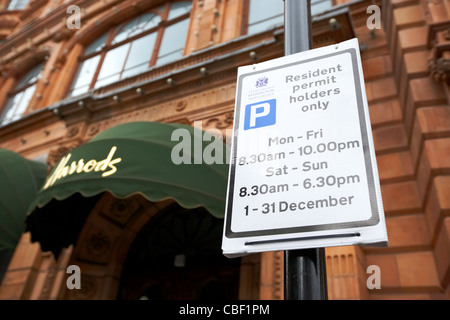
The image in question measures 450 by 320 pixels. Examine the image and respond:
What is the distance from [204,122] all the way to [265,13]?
3.94 metres

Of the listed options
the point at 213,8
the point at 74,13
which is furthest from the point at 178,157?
the point at 74,13

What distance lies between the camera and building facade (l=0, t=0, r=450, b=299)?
478 cm

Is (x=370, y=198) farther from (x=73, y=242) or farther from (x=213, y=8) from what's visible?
(x=213, y=8)

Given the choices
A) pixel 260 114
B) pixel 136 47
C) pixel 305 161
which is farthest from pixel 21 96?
pixel 305 161

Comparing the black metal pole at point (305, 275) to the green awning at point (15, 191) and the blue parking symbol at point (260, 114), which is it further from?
the green awning at point (15, 191)

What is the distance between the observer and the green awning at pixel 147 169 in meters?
4.54

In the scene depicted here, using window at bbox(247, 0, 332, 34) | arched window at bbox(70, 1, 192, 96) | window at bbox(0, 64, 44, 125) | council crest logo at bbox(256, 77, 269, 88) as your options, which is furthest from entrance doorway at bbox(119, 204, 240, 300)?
window at bbox(0, 64, 44, 125)

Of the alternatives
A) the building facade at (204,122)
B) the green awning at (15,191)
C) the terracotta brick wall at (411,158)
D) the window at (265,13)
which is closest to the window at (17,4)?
the building facade at (204,122)

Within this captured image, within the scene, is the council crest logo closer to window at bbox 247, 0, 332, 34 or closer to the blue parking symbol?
the blue parking symbol

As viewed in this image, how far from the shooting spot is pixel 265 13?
913 cm

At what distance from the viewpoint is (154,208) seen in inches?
313

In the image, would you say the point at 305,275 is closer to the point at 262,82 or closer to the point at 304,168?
the point at 304,168
